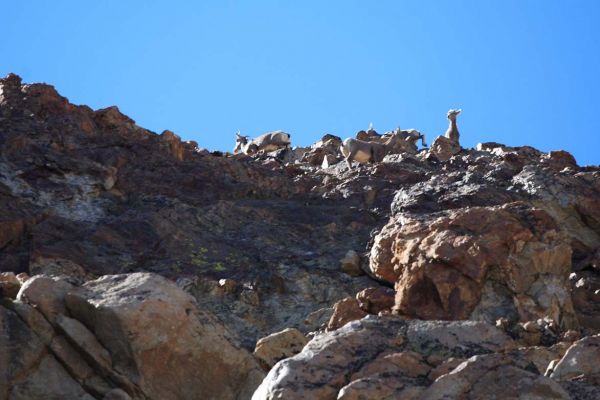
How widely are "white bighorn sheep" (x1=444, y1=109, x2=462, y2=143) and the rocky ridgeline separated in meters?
7.27

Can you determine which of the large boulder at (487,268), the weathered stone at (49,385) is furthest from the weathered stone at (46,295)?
the large boulder at (487,268)

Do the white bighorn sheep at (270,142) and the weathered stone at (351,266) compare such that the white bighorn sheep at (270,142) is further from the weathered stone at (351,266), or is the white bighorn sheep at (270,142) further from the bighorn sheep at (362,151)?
the weathered stone at (351,266)

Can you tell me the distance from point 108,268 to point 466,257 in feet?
18.6

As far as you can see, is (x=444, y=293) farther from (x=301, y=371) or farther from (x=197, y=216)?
(x=301, y=371)

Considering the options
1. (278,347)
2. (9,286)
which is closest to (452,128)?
(278,347)

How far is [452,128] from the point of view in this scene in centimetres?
3712

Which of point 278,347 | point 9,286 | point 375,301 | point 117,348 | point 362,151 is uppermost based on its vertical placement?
point 362,151

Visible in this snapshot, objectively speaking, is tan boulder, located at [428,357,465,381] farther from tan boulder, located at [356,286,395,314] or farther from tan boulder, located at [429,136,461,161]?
tan boulder, located at [429,136,461,161]

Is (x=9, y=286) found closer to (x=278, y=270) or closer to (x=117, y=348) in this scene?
(x=117, y=348)

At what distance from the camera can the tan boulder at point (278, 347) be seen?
37.4 ft

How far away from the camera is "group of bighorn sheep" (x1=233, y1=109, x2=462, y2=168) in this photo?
28234 mm

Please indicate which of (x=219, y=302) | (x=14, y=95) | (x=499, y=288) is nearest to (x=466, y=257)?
(x=499, y=288)

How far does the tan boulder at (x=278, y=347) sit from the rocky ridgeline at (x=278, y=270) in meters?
0.02

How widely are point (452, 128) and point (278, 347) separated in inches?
1043
